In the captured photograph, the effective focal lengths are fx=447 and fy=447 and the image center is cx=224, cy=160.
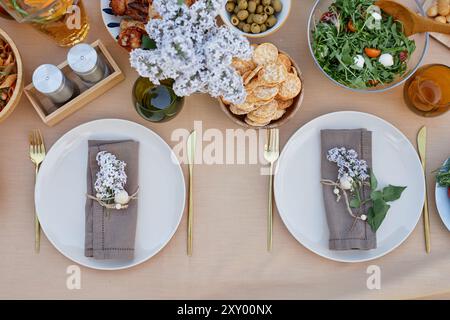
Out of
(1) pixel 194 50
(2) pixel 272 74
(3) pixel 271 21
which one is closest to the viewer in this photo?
(1) pixel 194 50

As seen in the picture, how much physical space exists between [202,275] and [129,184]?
0.75 feet

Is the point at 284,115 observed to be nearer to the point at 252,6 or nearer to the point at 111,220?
the point at 252,6

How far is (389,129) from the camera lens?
2.89ft

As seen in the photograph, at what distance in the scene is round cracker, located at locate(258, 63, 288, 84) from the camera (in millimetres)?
745

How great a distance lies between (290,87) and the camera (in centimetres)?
78

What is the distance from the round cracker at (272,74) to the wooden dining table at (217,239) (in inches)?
6.6

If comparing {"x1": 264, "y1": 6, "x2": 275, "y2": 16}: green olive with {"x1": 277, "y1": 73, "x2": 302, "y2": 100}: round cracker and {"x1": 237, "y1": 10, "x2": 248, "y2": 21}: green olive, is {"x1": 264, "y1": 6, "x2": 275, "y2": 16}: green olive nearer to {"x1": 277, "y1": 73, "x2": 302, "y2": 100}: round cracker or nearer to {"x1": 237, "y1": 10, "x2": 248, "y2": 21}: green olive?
{"x1": 237, "y1": 10, "x2": 248, "y2": 21}: green olive

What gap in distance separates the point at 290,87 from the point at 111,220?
1.36 ft

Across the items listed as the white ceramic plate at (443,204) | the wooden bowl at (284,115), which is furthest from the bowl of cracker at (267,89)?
the white ceramic plate at (443,204)

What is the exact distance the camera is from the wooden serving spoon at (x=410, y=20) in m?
0.81

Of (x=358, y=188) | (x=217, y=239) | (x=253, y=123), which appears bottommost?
(x=217, y=239)

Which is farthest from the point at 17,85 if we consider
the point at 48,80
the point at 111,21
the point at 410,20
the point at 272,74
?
the point at 410,20

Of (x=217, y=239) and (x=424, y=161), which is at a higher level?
(x=424, y=161)
